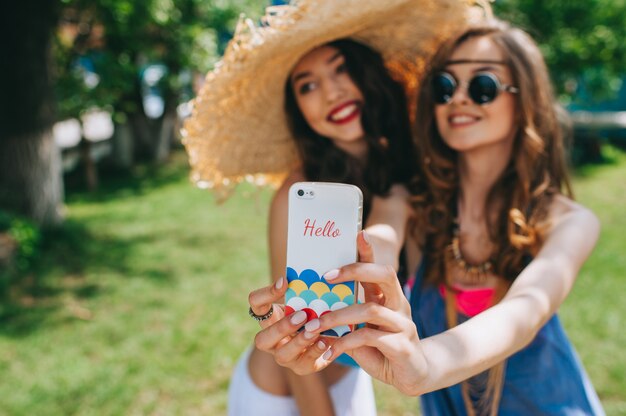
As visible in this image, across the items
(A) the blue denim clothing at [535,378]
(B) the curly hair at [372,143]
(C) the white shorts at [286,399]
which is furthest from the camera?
(B) the curly hair at [372,143]

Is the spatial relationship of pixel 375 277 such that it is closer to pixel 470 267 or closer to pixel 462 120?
pixel 470 267

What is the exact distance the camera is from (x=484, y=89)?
6.24ft

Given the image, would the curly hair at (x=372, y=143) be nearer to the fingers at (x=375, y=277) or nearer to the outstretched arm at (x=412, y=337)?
the outstretched arm at (x=412, y=337)

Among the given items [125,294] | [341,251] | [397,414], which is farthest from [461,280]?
[125,294]

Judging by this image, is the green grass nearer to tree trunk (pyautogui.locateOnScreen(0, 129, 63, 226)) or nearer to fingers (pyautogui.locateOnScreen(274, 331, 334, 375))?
tree trunk (pyautogui.locateOnScreen(0, 129, 63, 226))

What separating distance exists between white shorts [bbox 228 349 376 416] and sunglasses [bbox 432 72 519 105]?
1189 millimetres

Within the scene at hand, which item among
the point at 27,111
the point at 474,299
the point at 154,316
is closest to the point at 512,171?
the point at 474,299

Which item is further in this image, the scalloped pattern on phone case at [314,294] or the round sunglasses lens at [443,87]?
the round sunglasses lens at [443,87]

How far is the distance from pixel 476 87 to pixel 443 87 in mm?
119

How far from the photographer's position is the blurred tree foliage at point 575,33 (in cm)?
898

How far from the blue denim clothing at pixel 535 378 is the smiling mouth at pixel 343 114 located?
69 centimetres

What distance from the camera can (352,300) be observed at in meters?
1.24

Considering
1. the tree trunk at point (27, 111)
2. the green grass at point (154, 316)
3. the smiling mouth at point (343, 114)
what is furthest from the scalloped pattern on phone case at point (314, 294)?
the tree trunk at point (27, 111)

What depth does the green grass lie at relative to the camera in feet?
11.8
